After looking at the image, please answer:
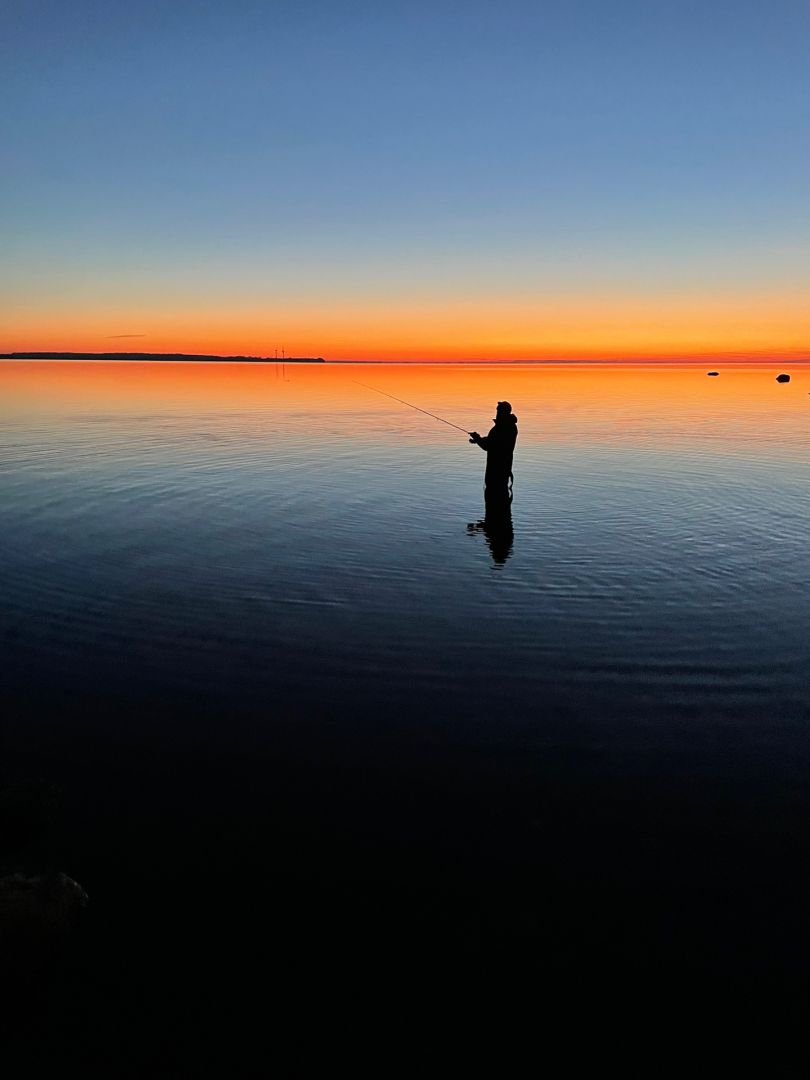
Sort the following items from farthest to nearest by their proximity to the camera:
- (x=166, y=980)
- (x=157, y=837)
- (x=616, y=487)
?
(x=616, y=487) < (x=157, y=837) < (x=166, y=980)

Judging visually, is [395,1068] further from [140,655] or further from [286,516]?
[286,516]

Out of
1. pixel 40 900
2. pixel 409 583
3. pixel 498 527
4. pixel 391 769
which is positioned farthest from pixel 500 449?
pixel 40 900

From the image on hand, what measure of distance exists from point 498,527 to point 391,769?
12817mm

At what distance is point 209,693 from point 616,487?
20.8 meters

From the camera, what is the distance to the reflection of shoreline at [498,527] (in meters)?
17.3

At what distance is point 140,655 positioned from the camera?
1107 centimetres

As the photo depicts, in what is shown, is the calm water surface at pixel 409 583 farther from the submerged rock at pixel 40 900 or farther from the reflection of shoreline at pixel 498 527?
the submerged rock at pixel 40 900

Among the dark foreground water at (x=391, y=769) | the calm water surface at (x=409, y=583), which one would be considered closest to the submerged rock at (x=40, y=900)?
the dark foreground water at (x=391, y=769)

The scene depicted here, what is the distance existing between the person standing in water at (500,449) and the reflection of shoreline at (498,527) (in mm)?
188

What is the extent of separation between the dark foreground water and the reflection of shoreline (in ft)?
0.82

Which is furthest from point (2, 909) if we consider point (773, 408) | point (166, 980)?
point (773, 408)

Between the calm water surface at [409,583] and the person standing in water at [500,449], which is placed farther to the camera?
the person standing in water at [500,449]

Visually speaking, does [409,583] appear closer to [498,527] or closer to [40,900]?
[498,527]

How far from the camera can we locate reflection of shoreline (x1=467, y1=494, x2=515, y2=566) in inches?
681
